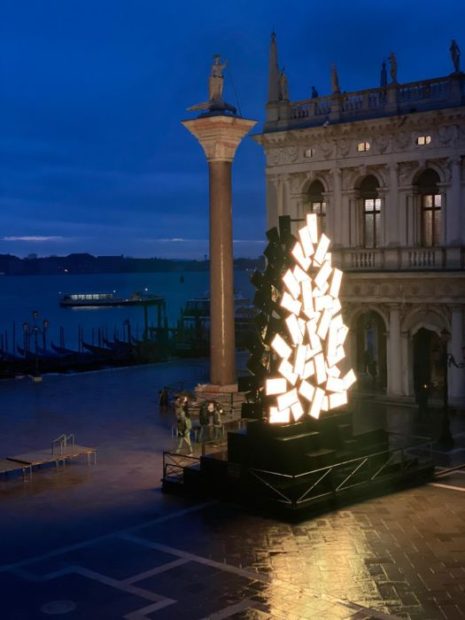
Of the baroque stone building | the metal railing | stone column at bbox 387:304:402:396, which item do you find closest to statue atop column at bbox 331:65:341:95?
the baroque stone building

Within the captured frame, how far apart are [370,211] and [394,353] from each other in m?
5.22

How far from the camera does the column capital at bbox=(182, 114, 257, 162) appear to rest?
96.4 feet

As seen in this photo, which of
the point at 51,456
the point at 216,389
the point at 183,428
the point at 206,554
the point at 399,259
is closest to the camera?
the point at 206,554

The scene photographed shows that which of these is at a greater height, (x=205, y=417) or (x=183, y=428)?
(x=205, y=417)

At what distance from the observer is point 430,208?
3256cm

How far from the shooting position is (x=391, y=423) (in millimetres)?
29188

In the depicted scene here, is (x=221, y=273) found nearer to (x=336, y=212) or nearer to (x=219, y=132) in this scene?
(x=219, y=132)

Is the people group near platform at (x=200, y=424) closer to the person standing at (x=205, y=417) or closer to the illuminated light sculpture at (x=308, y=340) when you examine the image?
the person standing at (x=205, y=417)

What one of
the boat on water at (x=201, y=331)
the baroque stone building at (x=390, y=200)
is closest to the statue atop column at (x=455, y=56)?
the baroque stone building at (x=390, y=200)

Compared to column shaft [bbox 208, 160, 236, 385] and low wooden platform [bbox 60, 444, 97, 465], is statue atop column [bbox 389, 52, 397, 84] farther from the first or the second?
low wooden platform [bbox 60, 444, 97, 465]

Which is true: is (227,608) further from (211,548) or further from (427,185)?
(427,185)

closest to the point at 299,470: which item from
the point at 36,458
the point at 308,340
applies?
the point at 308,340

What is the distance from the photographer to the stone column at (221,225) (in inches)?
1164

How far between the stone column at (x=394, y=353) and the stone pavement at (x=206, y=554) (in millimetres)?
8961
